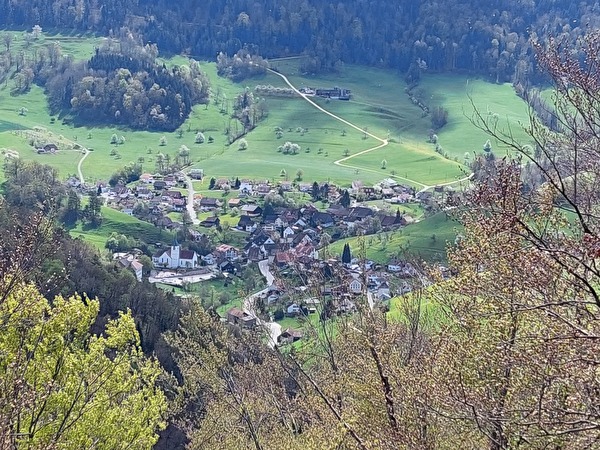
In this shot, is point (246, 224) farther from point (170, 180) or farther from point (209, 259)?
point (170, 180)

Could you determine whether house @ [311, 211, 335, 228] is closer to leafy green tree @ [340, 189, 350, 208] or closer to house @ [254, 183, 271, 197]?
leafy green tree @ [340, 189, 350, 208]

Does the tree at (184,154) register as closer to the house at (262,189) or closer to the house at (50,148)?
the house at (50,148)

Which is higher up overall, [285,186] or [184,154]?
[285,186]

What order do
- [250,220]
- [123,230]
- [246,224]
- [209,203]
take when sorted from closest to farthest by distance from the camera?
[123,230]
[246,224]
[250,220]
[209,203]

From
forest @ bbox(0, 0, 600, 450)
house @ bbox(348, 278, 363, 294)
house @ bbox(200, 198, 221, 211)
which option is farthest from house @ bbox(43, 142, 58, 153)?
forest @ bbox(0, 0, 600, 450)

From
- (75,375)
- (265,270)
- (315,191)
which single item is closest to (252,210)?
(315,191)

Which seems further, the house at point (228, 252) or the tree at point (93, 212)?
the tree at point (93, 212)

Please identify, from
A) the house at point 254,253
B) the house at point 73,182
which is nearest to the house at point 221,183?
the house at point 73,182
